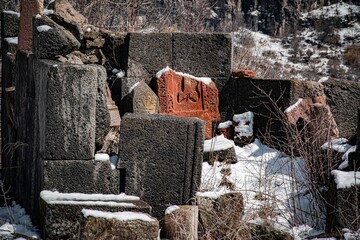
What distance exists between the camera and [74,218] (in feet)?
18.0

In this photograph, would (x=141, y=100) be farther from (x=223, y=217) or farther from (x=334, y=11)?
(x=334, y=11)

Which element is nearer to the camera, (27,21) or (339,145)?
(339,145)

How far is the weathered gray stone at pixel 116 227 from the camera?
484cm

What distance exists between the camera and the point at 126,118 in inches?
234

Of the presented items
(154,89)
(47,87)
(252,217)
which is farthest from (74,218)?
(154,89)

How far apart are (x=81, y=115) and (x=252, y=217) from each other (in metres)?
1.53

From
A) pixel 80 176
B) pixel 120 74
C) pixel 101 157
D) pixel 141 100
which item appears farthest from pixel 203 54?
pixel 80 176

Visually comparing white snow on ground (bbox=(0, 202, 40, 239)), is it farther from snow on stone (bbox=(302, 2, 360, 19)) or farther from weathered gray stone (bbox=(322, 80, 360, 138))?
snow on stone (bbox=(302, 2, 360, 19))

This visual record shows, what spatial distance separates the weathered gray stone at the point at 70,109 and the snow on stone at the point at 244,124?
3.08 m

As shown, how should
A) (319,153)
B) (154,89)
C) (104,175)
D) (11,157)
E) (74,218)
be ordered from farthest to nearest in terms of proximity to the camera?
1. (154,89)
2. (11,157)
3. (319,153)
4. (104,175)
5. (74,218)

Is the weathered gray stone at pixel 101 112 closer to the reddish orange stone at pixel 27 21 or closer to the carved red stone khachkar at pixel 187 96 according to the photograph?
the reddish orange stone at pixel 27 21

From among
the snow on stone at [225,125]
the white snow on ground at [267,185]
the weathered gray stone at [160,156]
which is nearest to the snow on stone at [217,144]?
the white snow on ground at [267,185]

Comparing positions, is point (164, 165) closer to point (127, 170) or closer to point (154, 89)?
point (127, 170)

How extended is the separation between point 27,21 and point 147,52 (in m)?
1.50
